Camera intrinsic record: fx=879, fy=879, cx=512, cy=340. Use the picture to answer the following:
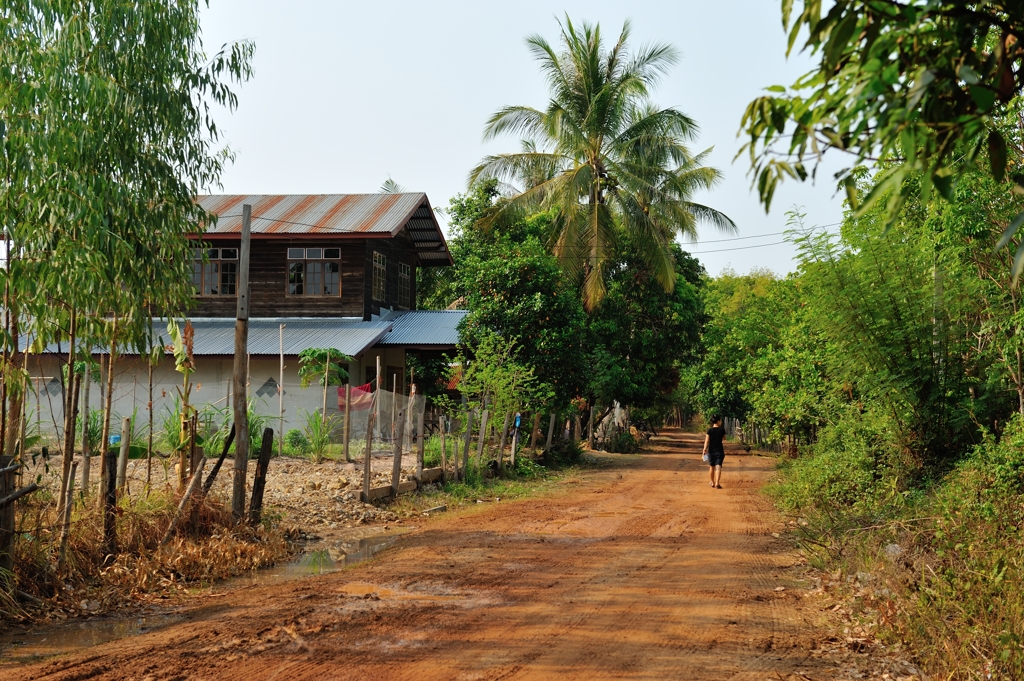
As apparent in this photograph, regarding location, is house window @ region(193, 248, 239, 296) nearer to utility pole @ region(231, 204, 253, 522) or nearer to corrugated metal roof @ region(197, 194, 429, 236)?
corrugated metal roof @ region(197, 194, 429, 236)

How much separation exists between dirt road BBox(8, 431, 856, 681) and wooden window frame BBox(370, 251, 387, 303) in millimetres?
16027

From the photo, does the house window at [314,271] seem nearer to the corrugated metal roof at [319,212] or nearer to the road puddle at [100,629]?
the corrugated metal roof at [319,212]

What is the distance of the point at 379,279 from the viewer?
2741cm

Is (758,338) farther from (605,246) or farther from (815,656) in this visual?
(815,656)

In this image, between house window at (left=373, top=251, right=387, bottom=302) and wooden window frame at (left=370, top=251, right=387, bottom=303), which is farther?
house window at (left=373, top=251, right=387, bottom=302)

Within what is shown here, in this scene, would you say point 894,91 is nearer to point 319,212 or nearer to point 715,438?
point 715,438

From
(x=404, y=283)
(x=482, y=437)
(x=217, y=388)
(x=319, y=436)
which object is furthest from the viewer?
(x=404, y=283)

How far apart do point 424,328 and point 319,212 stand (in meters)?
5.09

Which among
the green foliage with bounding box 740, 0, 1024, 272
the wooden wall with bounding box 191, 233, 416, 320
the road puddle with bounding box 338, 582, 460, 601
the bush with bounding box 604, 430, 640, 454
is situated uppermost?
the wooden wall with bounding box 191, 233, 416, 320

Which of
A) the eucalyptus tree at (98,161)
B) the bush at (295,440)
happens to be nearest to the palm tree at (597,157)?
the bush at (295,440)

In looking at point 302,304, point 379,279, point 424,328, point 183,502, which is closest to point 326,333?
point 302,304

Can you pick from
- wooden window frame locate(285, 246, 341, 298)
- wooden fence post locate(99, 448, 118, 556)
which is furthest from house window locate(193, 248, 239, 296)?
wooden fence post locate(99, 448, 118, 556)

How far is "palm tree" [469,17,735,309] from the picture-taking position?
85.0 ft

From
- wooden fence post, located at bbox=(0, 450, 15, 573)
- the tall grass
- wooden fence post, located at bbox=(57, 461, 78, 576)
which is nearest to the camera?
the tall grass
